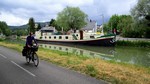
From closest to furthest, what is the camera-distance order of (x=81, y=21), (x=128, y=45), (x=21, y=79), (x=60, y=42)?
(x=21, y=79) < (x=128, y=45) < (x=60, y=42) < (x=81, y=21)

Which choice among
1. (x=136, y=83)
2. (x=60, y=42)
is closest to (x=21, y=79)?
(x=136, y=83)

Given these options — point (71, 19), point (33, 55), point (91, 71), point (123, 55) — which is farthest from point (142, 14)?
point (91, 71)

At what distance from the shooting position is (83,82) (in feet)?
31.2

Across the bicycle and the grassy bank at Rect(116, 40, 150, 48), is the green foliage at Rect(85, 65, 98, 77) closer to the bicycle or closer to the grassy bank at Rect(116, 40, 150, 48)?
the bicycle

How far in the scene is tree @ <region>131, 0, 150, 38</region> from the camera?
4950 centimetres

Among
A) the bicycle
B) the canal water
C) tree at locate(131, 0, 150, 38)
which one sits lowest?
the canal water

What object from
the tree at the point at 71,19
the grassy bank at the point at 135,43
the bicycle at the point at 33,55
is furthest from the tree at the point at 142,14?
the bicycle at the point at 33,55

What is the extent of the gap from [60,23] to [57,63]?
6755cm

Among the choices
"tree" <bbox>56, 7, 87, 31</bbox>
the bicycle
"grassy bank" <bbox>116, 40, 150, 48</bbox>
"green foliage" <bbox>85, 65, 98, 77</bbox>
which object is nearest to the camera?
"green foliage" <bbox>85, 65, 98, 77</bbox>

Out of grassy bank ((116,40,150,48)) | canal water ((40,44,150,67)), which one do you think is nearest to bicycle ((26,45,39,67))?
canal water ((40,44,150,67))

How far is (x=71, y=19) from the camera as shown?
82.2 meters

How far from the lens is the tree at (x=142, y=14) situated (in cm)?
4950

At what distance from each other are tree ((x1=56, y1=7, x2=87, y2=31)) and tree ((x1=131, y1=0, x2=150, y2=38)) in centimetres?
3255

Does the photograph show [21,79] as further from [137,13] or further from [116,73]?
[137,13]
